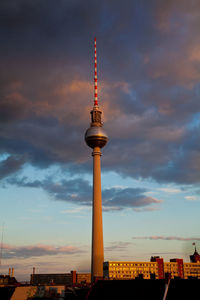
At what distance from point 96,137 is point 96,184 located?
17814mm

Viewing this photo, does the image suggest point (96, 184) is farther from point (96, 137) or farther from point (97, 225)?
point (96, 137)

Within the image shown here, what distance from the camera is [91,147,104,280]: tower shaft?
121250mm

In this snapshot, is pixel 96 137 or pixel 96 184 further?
pixel 96 137

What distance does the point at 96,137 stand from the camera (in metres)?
132

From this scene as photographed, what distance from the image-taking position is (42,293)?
204ft

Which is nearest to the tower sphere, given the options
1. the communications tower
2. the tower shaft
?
the communications tower

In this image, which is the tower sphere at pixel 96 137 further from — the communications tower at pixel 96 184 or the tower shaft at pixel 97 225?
the tower shaft at pixel 97 225

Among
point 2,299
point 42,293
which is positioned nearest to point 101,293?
point 42,293

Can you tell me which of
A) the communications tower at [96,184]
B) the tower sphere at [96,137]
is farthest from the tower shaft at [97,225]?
the tower sphere at [96,137]

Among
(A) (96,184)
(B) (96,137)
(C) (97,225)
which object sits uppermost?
(B) (96,137)

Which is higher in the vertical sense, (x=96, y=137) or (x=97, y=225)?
(x=96, y=137)

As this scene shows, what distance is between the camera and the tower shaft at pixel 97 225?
12125cm

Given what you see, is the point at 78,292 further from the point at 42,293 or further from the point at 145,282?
the point at 145,282

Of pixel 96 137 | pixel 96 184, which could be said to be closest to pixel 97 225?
pixel 96 184
